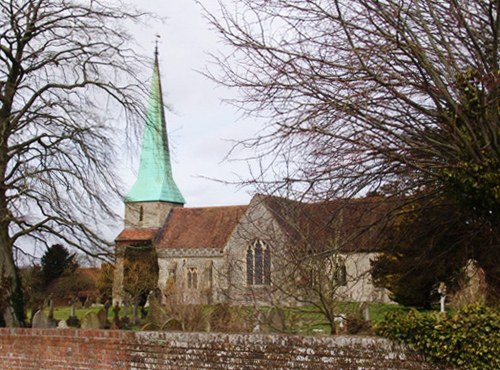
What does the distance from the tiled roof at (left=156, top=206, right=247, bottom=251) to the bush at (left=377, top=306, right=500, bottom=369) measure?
1540 inches

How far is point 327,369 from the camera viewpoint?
6371 mm

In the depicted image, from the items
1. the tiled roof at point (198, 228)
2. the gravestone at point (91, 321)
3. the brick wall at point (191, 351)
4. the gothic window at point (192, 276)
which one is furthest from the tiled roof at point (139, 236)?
the brick wall at point (191, 351)

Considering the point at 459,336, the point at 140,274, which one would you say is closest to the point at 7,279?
the point at 459,336

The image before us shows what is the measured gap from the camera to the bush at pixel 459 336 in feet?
17.9

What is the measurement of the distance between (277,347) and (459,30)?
15.1ft

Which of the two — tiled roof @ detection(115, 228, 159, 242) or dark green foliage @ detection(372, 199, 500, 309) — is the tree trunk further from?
tiled roof @ detection(115, 228, 159, 242)

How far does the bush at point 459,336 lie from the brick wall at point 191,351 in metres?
0.17

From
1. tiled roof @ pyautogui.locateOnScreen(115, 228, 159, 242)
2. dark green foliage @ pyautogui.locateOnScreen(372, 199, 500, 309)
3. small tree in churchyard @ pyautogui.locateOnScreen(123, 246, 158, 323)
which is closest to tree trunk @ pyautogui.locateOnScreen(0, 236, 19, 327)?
dark green foliage @ pyautogui.locateOnScreen(372, 199, 500, 309)

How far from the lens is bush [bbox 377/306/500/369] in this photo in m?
5.45

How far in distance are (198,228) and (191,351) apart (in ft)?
133

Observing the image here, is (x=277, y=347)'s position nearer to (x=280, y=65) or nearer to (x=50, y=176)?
(x=280, y=65)

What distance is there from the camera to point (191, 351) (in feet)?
24.1

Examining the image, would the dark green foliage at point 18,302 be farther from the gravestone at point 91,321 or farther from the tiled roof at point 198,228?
the tiled roof at point 198,228

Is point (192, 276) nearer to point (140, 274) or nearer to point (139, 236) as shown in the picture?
point (140, 274)
